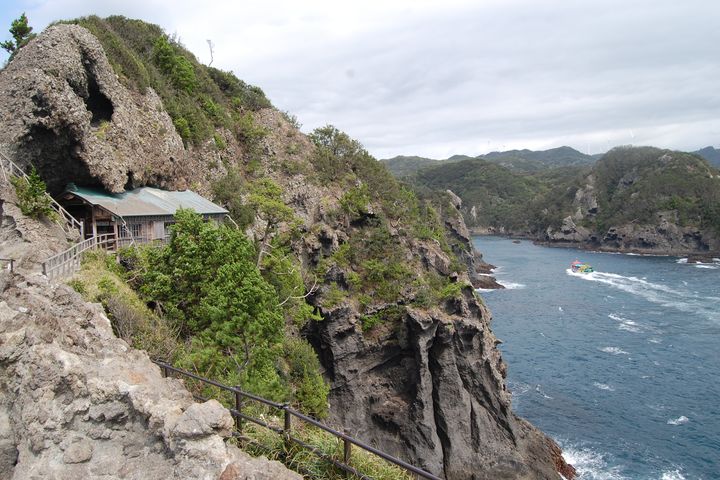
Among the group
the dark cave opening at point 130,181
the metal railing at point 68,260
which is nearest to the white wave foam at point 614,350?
the dark cave opening at point 130,181

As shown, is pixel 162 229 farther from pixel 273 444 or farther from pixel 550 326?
pixel 550 326

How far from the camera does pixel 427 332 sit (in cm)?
3612

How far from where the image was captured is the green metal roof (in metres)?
25.8

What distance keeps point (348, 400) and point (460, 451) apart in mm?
9070

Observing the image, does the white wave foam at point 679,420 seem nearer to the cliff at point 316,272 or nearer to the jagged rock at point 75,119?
the cliff at point 316,272

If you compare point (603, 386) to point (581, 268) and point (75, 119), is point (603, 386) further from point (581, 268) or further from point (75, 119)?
point (581, 268)

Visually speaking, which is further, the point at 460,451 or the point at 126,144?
the point at 460,451

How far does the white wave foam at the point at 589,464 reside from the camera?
36031 mm

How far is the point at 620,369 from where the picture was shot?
52.0 metres

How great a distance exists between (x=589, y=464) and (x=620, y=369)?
1780 cm

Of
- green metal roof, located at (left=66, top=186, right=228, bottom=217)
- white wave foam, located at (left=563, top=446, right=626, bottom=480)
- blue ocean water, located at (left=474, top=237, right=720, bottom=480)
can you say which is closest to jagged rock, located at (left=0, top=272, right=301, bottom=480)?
green metal roof, located at (left=66, top=186, right=228, bottom=217)

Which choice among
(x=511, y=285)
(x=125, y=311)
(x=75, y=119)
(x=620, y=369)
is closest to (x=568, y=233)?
(x=511, y=285)

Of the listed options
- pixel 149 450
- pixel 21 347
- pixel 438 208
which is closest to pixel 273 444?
pixel 149 450

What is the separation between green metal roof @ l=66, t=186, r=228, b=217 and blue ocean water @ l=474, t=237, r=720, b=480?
3360cm
